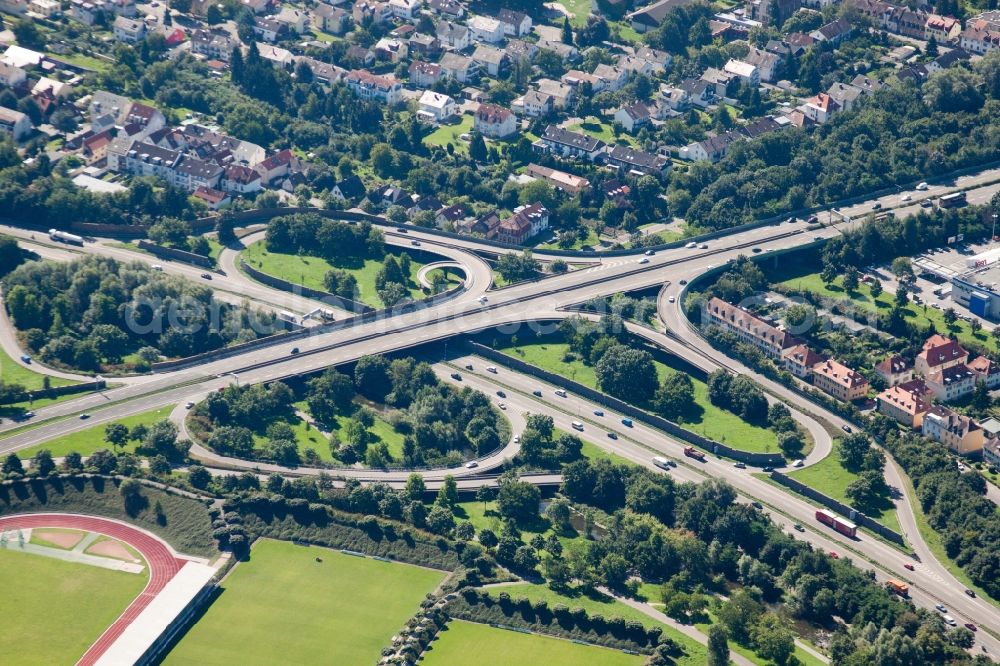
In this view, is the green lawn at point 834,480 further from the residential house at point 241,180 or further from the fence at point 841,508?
the residential house at point 241,180

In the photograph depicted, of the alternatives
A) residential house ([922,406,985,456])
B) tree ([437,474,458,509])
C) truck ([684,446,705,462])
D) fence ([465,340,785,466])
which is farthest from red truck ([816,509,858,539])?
tree ([437,474,458,509])

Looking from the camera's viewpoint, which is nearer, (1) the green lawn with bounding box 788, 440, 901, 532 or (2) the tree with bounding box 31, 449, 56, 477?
(2) the tree with bounding box 31, 449, 56, 477

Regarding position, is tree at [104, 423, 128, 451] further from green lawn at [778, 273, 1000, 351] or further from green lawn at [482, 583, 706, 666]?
green lawn at [778, 273, 1000, 351]

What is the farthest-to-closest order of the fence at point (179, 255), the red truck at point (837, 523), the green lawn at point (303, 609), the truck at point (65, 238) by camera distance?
the truck at point (65, 238) → the fence at point (179, 255) → the red truck at point (837, 523) → the green lawn at point (303, 609)

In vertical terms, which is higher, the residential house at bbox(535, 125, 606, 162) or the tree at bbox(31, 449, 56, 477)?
the residential house at bbox(535, 125, 606, 162)

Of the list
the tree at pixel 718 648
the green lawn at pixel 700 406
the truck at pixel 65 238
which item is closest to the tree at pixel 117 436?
the truck at pixel 65 238

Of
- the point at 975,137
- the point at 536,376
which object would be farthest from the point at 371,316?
the point at 975,137

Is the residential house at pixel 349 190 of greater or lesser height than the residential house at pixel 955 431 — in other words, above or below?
above

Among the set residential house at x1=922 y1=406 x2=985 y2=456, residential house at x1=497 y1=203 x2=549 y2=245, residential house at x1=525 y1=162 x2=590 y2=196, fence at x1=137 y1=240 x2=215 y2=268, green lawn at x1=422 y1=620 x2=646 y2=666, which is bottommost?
green lawn at x1=422 y1=620 x2=646 y2=666
